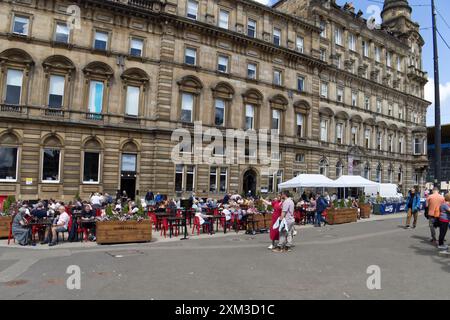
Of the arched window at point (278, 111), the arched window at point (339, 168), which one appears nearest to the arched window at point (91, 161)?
the arched window at point (278, 111)

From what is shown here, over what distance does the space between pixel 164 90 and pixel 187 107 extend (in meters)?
2.64

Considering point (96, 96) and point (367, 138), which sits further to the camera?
point (367, 138)

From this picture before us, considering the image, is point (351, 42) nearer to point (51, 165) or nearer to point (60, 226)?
point (51, 165)

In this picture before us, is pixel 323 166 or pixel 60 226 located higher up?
pixel 323 166

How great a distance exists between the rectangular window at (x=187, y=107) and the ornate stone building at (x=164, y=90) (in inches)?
3.8

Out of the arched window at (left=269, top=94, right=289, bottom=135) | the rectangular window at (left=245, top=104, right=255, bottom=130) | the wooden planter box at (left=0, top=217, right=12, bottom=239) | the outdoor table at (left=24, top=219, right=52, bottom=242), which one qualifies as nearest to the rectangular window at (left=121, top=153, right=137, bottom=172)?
the rectangular window at (left=245, top=104, right=255, bottom=130)

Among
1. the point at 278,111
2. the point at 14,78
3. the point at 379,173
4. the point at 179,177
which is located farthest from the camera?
the point at 379,173

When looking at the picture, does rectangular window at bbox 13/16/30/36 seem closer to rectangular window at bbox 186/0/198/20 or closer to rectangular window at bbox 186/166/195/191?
rectangular window at bbox 186/0/198/20

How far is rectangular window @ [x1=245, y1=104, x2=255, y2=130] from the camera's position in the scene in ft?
110

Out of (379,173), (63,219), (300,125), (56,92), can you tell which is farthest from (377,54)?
(63,219)

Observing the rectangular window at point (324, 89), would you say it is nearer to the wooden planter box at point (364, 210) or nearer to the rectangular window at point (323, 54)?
the rectangular window at point (323, 54)

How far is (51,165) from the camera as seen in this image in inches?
974

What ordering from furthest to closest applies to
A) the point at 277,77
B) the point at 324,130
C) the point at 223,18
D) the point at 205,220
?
the point at 324,130 → the point at 277,77 → the point at 223,18 → the point at 205,220
